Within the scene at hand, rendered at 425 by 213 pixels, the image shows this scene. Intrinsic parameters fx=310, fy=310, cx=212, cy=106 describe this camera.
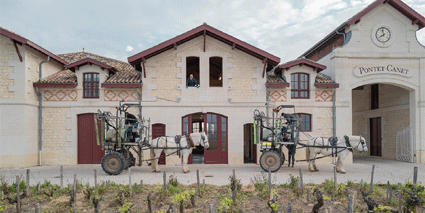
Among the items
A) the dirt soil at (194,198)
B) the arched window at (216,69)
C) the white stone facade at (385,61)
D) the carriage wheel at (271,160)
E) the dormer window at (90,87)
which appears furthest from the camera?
the arched window at (216,69)

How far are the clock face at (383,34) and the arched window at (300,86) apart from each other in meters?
4.22

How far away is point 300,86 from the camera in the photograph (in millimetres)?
15305

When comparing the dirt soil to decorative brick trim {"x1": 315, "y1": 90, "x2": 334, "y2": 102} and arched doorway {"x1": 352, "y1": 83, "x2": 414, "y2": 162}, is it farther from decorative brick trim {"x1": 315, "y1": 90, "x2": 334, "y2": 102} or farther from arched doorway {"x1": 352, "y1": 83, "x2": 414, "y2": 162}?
arched doorway {"x1": 352, "y1": 83, "x2": 414, "y2": 162}

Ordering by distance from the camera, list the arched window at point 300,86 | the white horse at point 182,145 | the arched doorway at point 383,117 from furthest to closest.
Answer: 1. the arched doorway at point 383,117
2. the arched window at point 300,86
3. the white horse at point 182,145

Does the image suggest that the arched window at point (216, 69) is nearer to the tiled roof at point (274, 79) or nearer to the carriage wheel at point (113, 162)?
the tiled roof at point (274, 79)

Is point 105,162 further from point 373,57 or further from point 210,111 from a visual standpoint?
point 373,57

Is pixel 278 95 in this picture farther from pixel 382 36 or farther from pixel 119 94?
pixel 119 94

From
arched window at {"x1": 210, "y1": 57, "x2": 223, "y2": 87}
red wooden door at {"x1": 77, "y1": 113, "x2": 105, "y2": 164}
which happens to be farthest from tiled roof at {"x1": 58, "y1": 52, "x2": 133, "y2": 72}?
arched window at {"x1": 210, "y1": 57, "x2": 223, "y2": 87}

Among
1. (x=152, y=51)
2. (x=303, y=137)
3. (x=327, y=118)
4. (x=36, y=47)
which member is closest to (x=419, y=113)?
(x=327, y=118)

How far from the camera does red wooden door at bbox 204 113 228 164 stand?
1467 cm

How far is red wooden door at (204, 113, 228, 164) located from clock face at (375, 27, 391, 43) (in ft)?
29.0

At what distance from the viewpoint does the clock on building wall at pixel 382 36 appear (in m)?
15.6

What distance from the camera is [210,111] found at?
14.7 m

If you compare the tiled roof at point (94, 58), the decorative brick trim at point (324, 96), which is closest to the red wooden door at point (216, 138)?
the decorative brick trim at point (324, 96)
